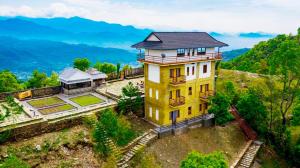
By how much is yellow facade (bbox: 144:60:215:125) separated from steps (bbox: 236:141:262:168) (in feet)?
22.1

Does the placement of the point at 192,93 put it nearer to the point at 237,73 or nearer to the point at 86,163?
the point at 86,163

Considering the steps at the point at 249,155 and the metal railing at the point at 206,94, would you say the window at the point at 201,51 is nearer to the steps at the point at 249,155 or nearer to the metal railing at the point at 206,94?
the metal railing at the point at 206,94

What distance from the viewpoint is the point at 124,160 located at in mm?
24406

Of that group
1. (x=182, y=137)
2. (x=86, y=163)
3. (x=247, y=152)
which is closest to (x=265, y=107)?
(x=247, y=152)

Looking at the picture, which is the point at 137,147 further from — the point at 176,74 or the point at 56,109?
the point at 56,109

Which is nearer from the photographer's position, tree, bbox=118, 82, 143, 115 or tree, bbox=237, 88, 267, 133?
tree, bbox=118, 82, 143, 115

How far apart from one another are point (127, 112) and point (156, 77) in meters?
5.58

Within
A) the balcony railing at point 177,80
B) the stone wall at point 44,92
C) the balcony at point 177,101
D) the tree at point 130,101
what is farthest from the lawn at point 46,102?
the balcony railing at point 177,80

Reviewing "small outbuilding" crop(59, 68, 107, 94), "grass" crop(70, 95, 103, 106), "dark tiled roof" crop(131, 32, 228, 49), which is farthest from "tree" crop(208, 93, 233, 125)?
"small outbuilding" crop(59, 68, 107, 94)

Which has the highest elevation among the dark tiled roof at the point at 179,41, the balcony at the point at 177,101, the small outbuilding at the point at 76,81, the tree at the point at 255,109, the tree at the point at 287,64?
the dark tiled roof at the point at 179,41

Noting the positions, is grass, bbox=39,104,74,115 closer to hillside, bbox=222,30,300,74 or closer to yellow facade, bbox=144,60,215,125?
yellow facade, bbox=144,60,215,125

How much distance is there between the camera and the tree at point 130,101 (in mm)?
30230

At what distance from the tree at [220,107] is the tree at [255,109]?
294cm

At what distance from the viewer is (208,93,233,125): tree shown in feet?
99.1
